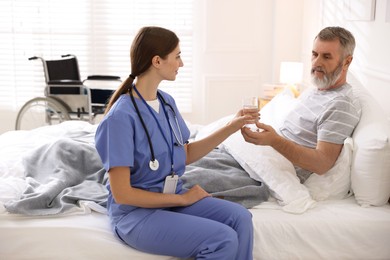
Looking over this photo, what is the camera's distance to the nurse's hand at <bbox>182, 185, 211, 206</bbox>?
7.22 feet

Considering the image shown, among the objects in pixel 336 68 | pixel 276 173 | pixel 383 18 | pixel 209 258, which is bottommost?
pixel 209 258

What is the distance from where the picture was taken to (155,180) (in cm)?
217

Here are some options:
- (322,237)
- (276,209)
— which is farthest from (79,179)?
(322,237)

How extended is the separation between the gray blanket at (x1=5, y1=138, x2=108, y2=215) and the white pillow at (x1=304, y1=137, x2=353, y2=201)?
90cm

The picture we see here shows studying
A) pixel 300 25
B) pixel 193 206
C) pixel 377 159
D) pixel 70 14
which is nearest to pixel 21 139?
pixel 193 206

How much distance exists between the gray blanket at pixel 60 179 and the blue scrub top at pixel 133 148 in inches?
8.3

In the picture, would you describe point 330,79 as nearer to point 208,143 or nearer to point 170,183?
point 208,143

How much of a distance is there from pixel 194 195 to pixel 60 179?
2.04ft

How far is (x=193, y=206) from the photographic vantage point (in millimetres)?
2221

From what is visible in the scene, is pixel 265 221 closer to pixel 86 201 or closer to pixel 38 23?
pixel 86 201

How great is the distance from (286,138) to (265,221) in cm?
52

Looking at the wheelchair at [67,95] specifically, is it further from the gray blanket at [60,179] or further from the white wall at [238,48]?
the gray blanket at [60,179]

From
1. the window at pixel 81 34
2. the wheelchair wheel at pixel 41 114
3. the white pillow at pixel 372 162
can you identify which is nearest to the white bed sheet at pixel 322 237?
the white pillow at pixel 372 162

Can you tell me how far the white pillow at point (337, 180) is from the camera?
2451mm
